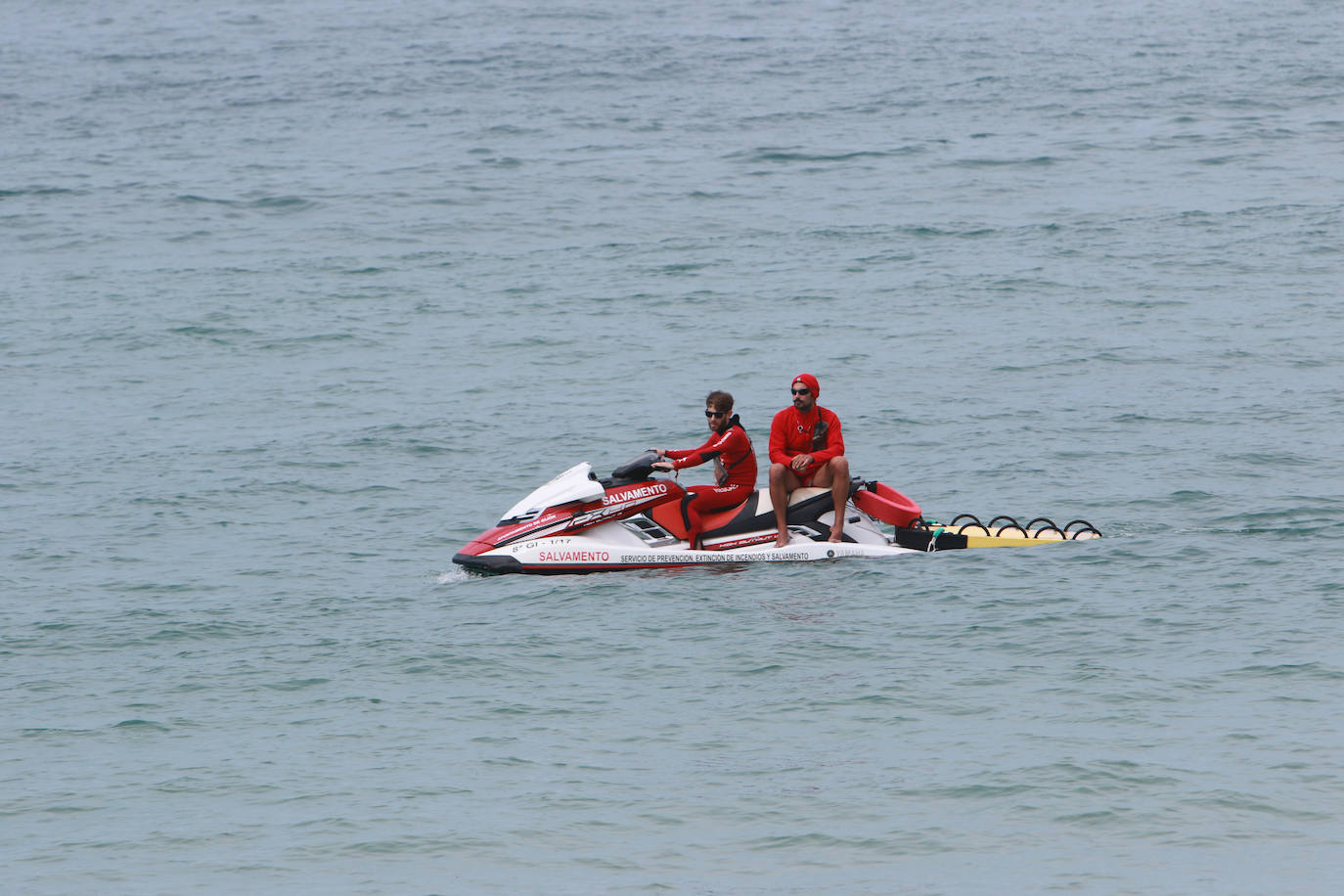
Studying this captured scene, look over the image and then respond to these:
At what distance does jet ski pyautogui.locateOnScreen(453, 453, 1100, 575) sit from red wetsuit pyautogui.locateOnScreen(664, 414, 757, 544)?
75 millimetres

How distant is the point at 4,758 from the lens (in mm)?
12633

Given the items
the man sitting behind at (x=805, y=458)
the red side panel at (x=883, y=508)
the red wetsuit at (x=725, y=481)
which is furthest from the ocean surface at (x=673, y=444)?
the red wetsuit at (x=725, y=481)

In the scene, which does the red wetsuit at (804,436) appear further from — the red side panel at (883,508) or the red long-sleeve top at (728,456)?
the red side panel at (883,508)

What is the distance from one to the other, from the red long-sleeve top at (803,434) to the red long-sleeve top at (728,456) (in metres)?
0.31

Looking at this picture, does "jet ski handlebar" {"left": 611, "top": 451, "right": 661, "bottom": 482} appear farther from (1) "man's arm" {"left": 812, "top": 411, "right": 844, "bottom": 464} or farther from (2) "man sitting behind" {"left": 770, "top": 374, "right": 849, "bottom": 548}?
(1) "man's arm" {"left": 812, "top": 411, "right": 844, "bottom": 464}

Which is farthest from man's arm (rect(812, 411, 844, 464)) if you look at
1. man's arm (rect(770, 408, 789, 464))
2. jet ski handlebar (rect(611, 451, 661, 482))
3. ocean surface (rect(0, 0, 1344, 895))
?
jet ski handlebar (rect(611, 451, 661, 482))

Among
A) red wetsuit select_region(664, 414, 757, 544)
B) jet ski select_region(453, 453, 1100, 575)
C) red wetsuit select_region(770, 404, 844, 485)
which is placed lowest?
jet ski select_region(453, 453, 1100, 575)

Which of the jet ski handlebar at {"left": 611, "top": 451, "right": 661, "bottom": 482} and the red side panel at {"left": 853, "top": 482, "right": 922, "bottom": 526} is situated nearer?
the jet ski handlebar at {"left": 611, "top": 451, "right": 661, "bottom": 482}

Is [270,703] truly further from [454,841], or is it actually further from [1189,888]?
[1189,888]

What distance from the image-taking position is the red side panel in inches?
653

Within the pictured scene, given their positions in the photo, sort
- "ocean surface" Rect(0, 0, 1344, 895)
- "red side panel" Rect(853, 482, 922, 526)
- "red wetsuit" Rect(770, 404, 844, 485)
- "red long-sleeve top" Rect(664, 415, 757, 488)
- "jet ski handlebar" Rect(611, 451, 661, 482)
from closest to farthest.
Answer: "ocean surface" Rect(0, 0, 1344, 895) → "red long-sleeve top" Rect(664, 415, 757, 488) → "red wetsuit" Rect(770, 404, 844, 485) → "jet ski handlebar" Rect(611, 451, 661, 482) → "red side panel" Rect(853, 482, 922, 526)

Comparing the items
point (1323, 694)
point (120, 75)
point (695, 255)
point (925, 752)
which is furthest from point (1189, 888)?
point (120, 75)

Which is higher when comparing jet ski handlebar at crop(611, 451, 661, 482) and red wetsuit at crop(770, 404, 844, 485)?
red wetsuit at crop(770, 404, 844, 485)

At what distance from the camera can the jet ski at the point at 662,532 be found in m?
16.2
